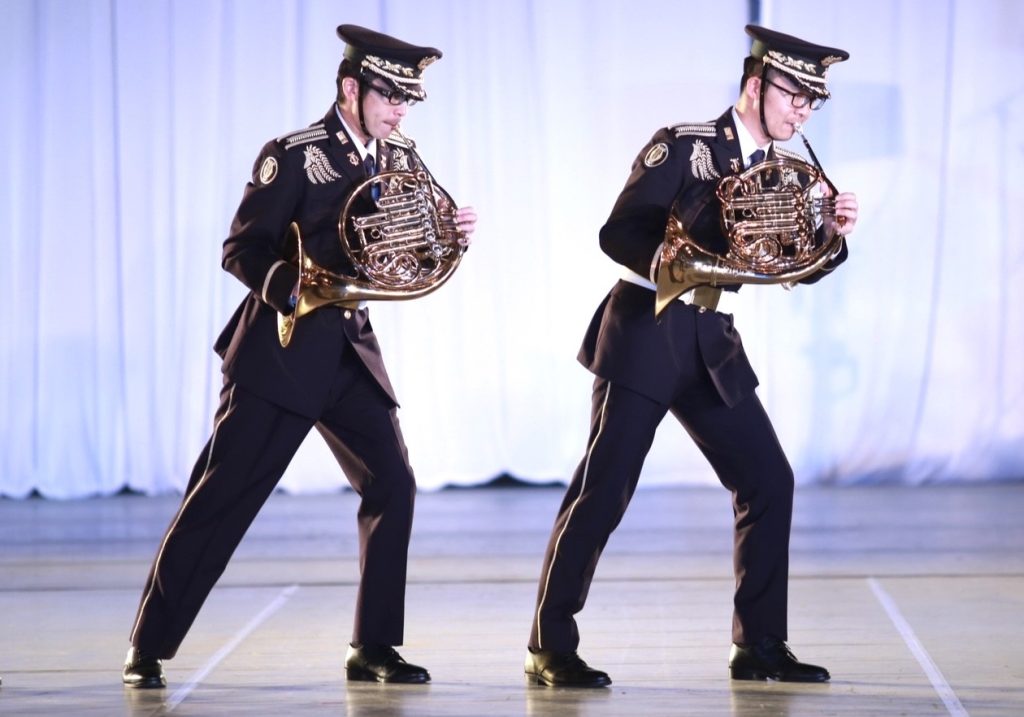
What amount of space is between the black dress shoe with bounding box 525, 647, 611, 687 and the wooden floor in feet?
0.14

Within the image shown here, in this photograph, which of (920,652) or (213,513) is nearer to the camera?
(213,513)

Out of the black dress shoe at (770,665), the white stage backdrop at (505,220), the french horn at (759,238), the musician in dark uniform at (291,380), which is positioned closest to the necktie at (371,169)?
the musician in dark uniform at (291,380)

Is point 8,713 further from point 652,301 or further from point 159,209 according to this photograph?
point 159,209

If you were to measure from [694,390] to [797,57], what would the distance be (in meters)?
0.83

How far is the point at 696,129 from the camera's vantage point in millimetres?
3742

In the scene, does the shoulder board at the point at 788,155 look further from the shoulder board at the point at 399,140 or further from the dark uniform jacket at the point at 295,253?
the dark uniform jacket at the point at 295,253

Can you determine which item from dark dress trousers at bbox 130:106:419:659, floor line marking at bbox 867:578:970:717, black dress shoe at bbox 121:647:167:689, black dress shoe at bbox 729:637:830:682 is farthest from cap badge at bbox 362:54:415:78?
floor line marking at bbox 867:578:970:717

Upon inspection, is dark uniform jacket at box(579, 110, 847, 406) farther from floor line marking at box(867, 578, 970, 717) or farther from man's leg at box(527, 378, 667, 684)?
floor line marking at box(867, 578, 970, 717)

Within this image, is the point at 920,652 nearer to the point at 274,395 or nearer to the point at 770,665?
the point at 770,665

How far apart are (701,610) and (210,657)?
1539mm

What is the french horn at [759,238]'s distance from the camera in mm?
3537

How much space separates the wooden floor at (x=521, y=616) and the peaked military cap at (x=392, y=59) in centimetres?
143

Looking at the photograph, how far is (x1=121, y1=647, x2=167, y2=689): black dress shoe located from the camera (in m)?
3.66

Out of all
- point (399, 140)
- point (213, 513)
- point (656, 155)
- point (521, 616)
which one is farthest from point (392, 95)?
point (521, 616)
